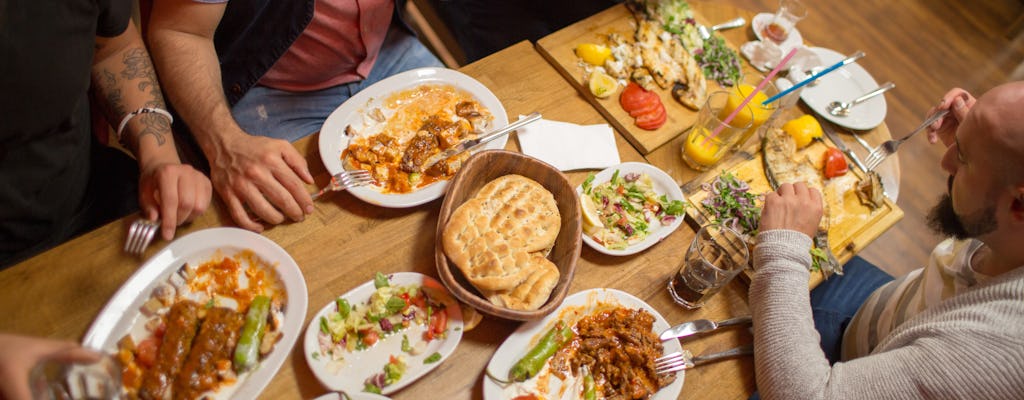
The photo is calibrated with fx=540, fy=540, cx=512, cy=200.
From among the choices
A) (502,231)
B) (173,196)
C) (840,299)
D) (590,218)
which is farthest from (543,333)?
(840,299)

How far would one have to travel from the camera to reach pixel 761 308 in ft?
6.63

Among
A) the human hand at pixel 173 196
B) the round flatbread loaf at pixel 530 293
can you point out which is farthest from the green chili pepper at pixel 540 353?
the human hand at pixel 173 196

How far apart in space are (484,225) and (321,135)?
0.80m

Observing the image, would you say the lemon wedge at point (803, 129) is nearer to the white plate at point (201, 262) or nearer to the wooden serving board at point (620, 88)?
the wooden serving board at point (620, 88)

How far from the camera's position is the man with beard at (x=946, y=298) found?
169 centimetres

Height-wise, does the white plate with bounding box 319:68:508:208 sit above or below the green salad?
above

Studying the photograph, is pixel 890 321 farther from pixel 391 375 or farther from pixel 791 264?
pixel 391 375

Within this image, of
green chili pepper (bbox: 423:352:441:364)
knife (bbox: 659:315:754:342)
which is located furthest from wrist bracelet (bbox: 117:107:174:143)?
knife (bbox: 659:315:754:342)

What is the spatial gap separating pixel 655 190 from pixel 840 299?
1.37 metres

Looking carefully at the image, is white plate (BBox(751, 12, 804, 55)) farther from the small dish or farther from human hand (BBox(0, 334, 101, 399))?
human hand (BBox(0, 334, 101, 399))

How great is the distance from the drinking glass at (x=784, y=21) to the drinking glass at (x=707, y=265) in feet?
5.55

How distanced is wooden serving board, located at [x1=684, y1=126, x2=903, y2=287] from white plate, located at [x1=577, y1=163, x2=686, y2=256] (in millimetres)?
127

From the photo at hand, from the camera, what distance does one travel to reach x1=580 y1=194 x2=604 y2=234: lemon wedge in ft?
6.98

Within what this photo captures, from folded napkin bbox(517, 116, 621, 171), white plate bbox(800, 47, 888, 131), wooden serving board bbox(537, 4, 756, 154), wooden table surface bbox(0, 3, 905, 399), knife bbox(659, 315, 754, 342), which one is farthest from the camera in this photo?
white plate bbox(800, 47, 888, 131)
